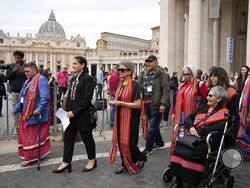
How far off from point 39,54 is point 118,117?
424 feet

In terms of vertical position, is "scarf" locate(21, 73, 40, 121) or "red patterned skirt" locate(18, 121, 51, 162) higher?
"scarf" locate(21, 73, 40, 121)

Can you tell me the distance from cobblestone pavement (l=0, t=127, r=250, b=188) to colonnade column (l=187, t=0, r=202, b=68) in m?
14.9

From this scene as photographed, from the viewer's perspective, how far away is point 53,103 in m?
9.09

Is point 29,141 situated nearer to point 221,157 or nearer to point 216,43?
point 221,157

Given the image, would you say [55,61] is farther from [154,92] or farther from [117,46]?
[154,92]

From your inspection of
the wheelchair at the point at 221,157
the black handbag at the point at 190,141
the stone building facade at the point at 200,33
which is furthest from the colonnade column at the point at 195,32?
the black handbag at the point at 190,141

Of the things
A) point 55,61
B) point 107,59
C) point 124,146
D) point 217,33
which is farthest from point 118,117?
point 55,61

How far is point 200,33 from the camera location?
2094 centimetres

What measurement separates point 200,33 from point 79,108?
56.3 feet

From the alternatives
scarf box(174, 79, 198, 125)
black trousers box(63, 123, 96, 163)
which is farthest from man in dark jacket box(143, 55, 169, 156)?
black trousers box(63, 123, 96, 163)

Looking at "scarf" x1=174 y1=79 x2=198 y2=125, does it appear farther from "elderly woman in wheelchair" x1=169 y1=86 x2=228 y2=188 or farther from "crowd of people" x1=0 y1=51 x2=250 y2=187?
"elderly woman in wheelchair" x1=169 y1=86 x2=228 y2=188

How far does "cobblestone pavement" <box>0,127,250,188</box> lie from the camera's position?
5090 mm

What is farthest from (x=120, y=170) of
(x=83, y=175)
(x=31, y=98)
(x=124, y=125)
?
(x=31, y=98)

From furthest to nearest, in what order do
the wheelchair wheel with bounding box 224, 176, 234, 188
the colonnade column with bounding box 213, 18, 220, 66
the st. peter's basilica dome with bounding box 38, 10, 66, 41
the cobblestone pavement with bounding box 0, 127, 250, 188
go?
1. the st. peter's basilica dome with bounding box 38, 10, 66, 41
2. the colonnade column with bounding box 213, 18, 220, 66
3. the cobblestone pavement with bounding box 0, 127, 250, 188
4. the wheelchair wheel with bounding box 224, 176, 234, 188
